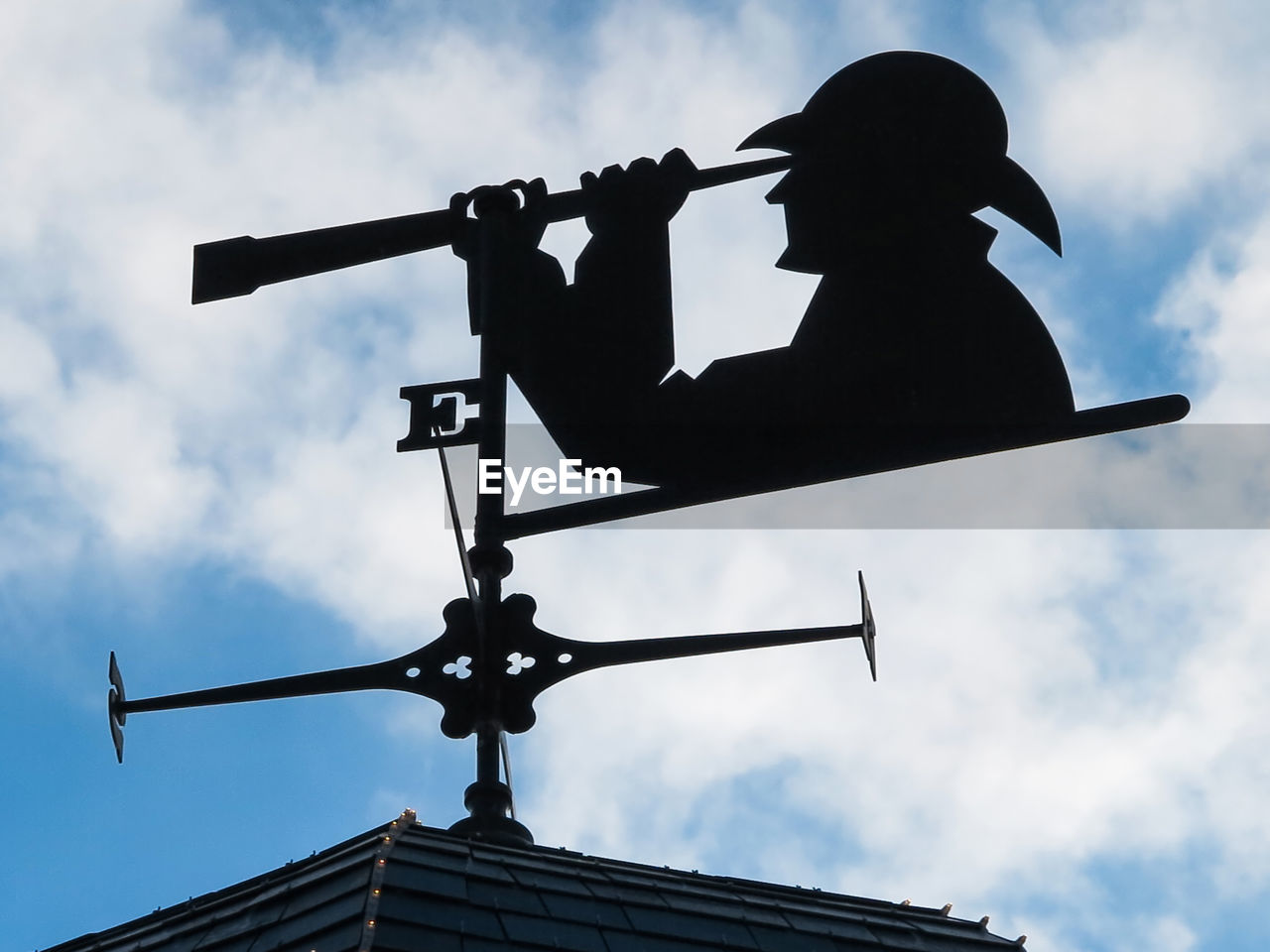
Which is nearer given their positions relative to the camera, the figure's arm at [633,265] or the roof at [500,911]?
the roof at [500,911]

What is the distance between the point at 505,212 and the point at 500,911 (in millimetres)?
3137

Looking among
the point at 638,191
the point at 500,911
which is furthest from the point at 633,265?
the point at 500,911

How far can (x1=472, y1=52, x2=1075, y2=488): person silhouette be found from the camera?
6.75 meters

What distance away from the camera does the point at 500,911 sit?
5.18m

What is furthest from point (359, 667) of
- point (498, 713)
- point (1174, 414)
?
point (1174, 414)

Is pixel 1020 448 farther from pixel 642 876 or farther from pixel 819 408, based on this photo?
pixel 642 876

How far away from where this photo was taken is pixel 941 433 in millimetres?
6691

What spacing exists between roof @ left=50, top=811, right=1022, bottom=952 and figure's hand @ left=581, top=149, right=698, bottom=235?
258 cm

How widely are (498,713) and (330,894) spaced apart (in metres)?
1.40

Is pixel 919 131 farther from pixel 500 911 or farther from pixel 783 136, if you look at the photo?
pixel 500 911

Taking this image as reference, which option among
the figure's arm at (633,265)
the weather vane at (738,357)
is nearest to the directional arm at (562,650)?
the weather vane at (738,357)

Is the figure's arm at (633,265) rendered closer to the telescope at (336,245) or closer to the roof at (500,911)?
the telescope at (336,245)

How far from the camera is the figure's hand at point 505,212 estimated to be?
745cm

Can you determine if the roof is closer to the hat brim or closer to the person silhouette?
the person silhouette
